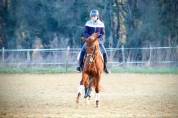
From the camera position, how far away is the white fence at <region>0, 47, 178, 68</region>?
3091 cm

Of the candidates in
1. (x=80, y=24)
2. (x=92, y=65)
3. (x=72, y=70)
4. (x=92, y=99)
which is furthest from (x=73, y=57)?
(x=92, y=65)

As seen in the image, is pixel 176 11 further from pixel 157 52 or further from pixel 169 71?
pixel 169 71

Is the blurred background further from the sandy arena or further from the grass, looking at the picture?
the sandy arena

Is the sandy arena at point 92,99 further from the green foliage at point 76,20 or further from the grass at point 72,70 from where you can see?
the green foliage at point 76,20

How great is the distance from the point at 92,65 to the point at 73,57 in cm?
1725

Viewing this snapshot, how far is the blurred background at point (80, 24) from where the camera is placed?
35.2 m

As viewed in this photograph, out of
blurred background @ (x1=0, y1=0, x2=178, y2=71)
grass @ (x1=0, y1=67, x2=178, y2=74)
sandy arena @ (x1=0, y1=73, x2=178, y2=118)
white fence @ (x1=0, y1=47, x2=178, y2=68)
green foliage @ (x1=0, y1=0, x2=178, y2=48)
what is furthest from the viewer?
green foliage @ (x1=0, y1=0, x2=178, y2=48)

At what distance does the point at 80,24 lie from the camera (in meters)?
39.8

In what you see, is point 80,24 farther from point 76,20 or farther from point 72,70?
point 72,70

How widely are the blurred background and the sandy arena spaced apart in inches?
361

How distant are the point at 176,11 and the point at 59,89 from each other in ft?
55.2

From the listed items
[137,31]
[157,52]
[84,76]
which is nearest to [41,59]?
[157,52]

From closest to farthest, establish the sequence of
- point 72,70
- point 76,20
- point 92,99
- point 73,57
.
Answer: point 92,99 < point 72,70 < point 73,57 < point 76,20

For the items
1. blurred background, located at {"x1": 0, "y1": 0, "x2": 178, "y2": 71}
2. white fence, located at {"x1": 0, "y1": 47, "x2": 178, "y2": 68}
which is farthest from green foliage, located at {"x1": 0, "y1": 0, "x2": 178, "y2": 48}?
white fence, located at {"x1": 0, "y1": 47, "x2": 178, "y2": 68}
